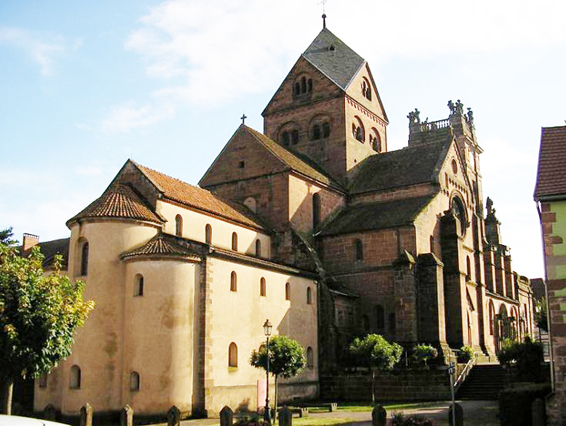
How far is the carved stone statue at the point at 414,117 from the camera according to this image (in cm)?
9394

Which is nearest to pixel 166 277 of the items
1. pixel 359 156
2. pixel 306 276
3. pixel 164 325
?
pixel 164 325

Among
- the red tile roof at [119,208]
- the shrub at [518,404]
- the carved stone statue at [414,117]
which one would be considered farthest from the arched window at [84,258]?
the carved stone statue at [414,117]

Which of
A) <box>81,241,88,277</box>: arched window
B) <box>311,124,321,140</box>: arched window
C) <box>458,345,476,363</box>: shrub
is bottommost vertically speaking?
<box>458,345,476,363</box>: shrub

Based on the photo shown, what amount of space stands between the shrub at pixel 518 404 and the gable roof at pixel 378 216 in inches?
862

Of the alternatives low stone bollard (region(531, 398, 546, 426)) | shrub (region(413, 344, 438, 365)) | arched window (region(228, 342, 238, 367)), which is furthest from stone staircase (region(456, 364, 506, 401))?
low stone bollard (region(531, 398, 546, 426))

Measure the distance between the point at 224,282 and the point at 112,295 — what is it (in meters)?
5.96

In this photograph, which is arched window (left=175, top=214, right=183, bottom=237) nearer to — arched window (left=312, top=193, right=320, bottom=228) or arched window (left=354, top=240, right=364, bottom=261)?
arched window (left=312, top=193, right=320, bottom=228)

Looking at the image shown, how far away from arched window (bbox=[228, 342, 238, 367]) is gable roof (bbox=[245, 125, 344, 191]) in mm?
15718

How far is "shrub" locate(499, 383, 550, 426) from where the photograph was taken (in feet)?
82.1

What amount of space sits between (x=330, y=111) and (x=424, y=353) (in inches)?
939

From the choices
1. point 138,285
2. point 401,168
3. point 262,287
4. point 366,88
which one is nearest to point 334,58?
point 366,88

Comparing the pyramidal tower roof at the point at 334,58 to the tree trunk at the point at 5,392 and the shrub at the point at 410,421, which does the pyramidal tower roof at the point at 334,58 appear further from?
the tree trunk at the point at 5,392

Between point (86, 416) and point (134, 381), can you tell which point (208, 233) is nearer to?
point (134, 381)

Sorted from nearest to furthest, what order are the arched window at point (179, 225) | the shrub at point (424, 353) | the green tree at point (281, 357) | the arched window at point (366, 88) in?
the green tree at point (281, 357) < the arched window at point (179, 225) < the shrub at point (424, 353) < the arched window at point (366, 88)
